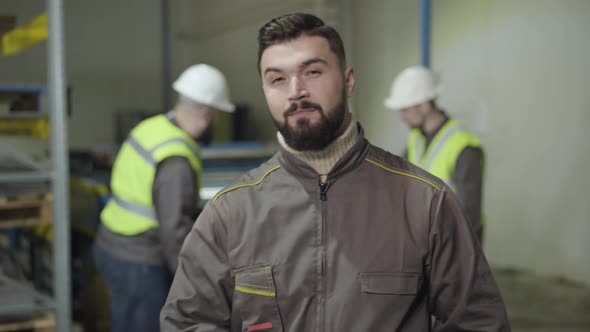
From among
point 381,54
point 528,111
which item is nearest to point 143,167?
point 528,111

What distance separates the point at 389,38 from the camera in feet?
24.6

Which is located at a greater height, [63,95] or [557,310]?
[63,95]

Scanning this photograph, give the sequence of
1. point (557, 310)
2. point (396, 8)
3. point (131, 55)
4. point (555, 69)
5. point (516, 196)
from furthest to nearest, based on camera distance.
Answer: point (131, 55) < point (396, 8) < point (516, 196) < point (555, 69) < point (557, 310)

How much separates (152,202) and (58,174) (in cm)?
77

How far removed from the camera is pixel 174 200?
2.96m

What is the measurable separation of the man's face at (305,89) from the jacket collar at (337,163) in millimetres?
45

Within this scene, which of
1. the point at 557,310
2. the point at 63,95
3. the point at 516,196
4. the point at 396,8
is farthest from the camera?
the point at 396,8

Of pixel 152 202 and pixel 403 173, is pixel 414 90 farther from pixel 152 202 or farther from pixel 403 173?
pixel 403 173

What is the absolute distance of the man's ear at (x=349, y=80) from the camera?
1571mm

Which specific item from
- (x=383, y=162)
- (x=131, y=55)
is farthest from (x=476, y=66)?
(x=131, y=55)

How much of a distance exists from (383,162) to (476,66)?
5269 mm

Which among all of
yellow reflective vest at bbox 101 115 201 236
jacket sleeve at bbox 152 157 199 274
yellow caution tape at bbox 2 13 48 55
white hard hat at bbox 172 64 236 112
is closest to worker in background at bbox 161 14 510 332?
jacket sleeve at bbox 152 157 199 274

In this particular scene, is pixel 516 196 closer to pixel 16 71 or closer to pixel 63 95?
pixel 63 95

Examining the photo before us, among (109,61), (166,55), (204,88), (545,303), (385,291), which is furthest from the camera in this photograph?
(109,61)
